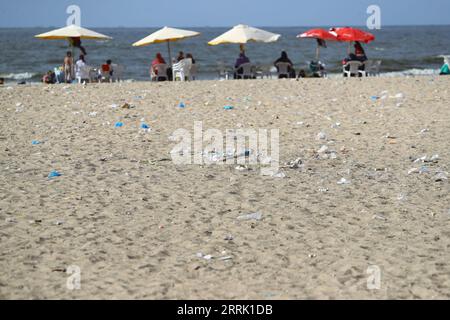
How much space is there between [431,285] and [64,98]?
32.1 ft

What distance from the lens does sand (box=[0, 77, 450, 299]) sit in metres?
4.41

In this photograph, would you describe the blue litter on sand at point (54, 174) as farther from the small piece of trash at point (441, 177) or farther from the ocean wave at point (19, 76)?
the ocean wave at point (19, 76)

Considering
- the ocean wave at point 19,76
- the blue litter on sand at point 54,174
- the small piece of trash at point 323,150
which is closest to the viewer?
the blue litter on sand at point 54,174

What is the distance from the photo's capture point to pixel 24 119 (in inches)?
424

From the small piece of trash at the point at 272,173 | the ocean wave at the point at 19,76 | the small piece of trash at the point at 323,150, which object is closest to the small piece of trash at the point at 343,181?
the small piece of trash at the point at 272,173

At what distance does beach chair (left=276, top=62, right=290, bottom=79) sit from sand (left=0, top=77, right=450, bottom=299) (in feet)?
21.1

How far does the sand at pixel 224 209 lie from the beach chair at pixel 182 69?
594 cm

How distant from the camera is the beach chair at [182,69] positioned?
55.8 ft

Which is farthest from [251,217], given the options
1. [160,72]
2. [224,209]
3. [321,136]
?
[160,72]

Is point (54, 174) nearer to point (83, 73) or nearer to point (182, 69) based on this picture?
point (83, 73)

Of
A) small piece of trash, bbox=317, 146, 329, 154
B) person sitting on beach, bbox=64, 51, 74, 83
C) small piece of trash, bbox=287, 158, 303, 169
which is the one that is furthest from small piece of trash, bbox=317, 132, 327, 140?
person sitting on beach, bbox=64, 51, 74, 83

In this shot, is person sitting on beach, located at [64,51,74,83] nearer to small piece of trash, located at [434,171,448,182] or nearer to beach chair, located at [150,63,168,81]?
beach chair, located at [150,63,168,81]
